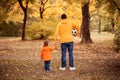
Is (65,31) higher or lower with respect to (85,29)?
higher

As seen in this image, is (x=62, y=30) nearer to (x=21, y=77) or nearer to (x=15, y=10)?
(x=21, y=77)

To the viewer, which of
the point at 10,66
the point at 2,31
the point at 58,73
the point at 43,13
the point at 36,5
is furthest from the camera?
the point at 2,31

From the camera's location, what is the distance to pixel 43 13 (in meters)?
36.5

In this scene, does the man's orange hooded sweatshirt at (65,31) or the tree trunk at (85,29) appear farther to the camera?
the tree trunk at (85,29)

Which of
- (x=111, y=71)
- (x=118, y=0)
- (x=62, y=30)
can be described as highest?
(x=118, y=0)

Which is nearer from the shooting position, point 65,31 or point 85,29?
point 65,31

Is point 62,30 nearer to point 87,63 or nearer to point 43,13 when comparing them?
point 87,63

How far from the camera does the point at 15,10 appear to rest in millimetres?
34625

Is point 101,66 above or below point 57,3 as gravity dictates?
below

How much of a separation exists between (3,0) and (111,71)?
4829 mm

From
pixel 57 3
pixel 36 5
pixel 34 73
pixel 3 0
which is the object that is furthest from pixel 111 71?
pixel 57 3

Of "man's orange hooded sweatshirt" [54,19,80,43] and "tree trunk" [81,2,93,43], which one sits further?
"tree trunk" [81,2,93,43]

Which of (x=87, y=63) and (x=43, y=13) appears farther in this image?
(x=43, y=13)

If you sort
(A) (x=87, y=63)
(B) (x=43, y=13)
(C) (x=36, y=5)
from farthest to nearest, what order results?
(B) (x=43, y=13), (C) (x=36, y=5), (A) (x=87, y=63)
